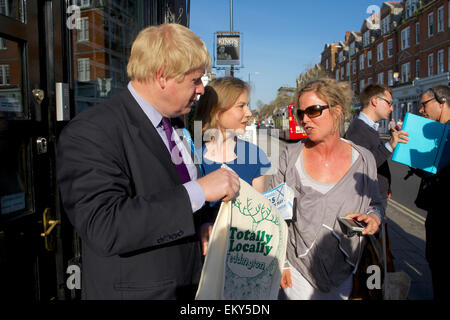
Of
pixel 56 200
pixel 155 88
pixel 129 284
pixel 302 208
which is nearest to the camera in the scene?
pixel 129 284

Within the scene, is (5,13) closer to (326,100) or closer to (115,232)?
(115,232)

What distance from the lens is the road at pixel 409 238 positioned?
3.74 m

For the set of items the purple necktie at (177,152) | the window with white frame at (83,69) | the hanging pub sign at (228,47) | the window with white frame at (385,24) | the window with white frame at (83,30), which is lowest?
the purple necktie at (177,152)

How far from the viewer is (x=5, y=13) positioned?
1.99 m

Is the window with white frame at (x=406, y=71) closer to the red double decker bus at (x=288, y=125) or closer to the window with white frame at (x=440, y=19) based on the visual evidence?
the window with white frame at (x=440, y=19)

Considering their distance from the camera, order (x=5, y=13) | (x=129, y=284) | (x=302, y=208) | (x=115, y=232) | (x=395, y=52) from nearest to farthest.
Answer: (x=115, y=232), (x=129, y=284), (x=5, y=13), (x=302, y=208), (x=395, y=52)

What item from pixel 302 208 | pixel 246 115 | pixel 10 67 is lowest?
pixel 302 208

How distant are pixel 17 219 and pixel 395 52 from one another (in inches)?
1803

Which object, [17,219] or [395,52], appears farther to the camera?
[395,52]

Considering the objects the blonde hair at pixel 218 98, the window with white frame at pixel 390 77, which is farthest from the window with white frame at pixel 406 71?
the blonde hair at pixel 218 98

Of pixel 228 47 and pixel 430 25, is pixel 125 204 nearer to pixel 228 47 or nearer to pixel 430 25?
pixel 228 47

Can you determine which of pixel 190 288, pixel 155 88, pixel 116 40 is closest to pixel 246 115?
pixel 155 88

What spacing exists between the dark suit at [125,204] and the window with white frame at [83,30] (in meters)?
1.86

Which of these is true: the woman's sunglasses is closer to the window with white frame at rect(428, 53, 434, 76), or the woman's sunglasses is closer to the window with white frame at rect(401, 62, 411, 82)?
the window with white frame at rect(428, 53, 434, 76)
